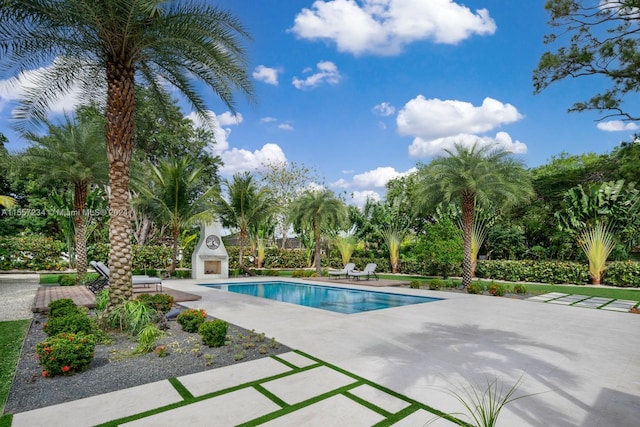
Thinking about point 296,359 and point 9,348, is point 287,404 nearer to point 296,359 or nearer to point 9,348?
point 296,359

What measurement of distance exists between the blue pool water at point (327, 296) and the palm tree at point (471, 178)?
449cm

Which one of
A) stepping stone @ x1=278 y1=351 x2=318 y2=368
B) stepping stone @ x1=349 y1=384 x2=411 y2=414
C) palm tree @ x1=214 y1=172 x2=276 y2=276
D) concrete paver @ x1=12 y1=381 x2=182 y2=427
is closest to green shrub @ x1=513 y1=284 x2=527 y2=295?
stepping stone @ x1=278 y1=351 x2=318 y2=368

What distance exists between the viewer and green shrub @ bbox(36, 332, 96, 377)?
4547mm

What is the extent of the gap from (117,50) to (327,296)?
11.3 m

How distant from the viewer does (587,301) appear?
38.7 feet

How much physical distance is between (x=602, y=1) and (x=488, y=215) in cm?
1554

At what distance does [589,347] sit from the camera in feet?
20.1

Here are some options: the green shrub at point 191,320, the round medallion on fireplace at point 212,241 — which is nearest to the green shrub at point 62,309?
the green shrub at point 191,320

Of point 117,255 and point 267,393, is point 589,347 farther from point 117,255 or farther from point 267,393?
point 117,255

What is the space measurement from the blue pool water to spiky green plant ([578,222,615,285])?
10454mm

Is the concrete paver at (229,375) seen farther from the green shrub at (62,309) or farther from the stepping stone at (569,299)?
the stepping stone at (569,299)

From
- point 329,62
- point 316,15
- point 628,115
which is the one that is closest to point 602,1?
point 628,115

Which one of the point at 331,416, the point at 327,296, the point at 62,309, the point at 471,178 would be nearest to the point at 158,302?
the point at 62,309

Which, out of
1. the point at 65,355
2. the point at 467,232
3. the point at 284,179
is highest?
the point at 284,179
